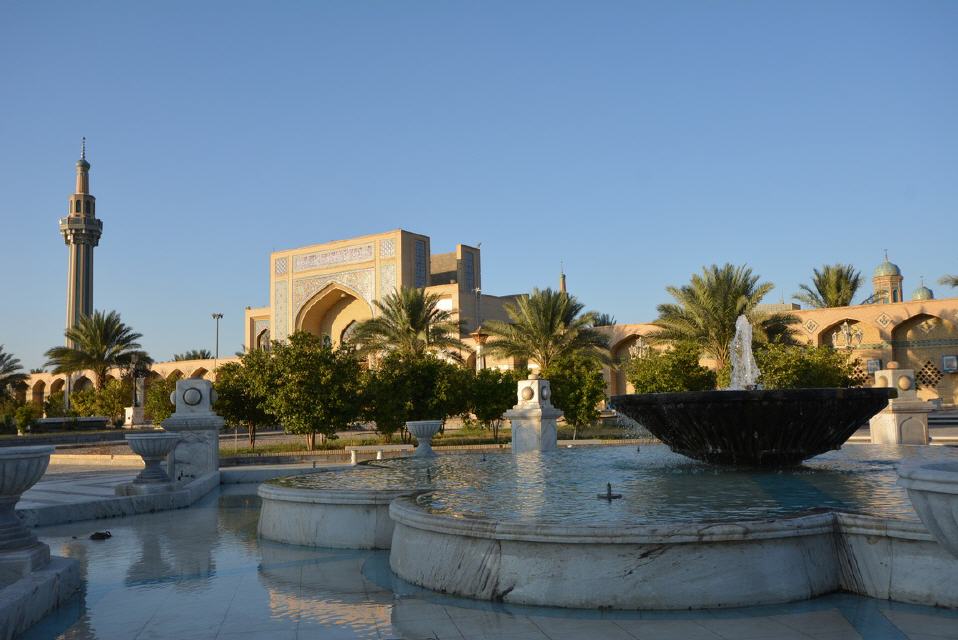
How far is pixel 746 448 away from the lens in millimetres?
7207

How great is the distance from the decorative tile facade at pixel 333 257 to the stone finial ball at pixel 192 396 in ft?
98.6

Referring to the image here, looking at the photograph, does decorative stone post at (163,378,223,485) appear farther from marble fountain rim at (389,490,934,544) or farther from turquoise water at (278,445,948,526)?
marble fountain rim at (389,490,934,544)

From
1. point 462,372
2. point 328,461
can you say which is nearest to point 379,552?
point 328,461

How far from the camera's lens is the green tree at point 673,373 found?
24391 millimetres

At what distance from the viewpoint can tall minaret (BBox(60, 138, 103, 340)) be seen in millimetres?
55094

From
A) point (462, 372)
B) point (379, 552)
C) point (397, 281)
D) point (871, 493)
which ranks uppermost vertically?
point (397, 281)

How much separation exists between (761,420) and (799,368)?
17624 millimetres

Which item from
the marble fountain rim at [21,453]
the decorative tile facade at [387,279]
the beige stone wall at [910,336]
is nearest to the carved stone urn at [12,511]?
the marble fountain rim at [21,453]

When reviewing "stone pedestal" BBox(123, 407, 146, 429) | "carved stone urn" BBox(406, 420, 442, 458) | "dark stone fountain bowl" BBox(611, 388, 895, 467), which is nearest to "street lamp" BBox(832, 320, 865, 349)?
"carved stone urn" BBox(406, 420, 442, 458)

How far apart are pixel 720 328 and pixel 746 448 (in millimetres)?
19170

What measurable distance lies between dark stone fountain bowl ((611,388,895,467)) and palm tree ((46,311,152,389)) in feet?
108

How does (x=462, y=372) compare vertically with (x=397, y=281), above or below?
below

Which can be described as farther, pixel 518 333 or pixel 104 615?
pixel 518 333

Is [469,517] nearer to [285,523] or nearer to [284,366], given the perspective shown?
[285,523]
